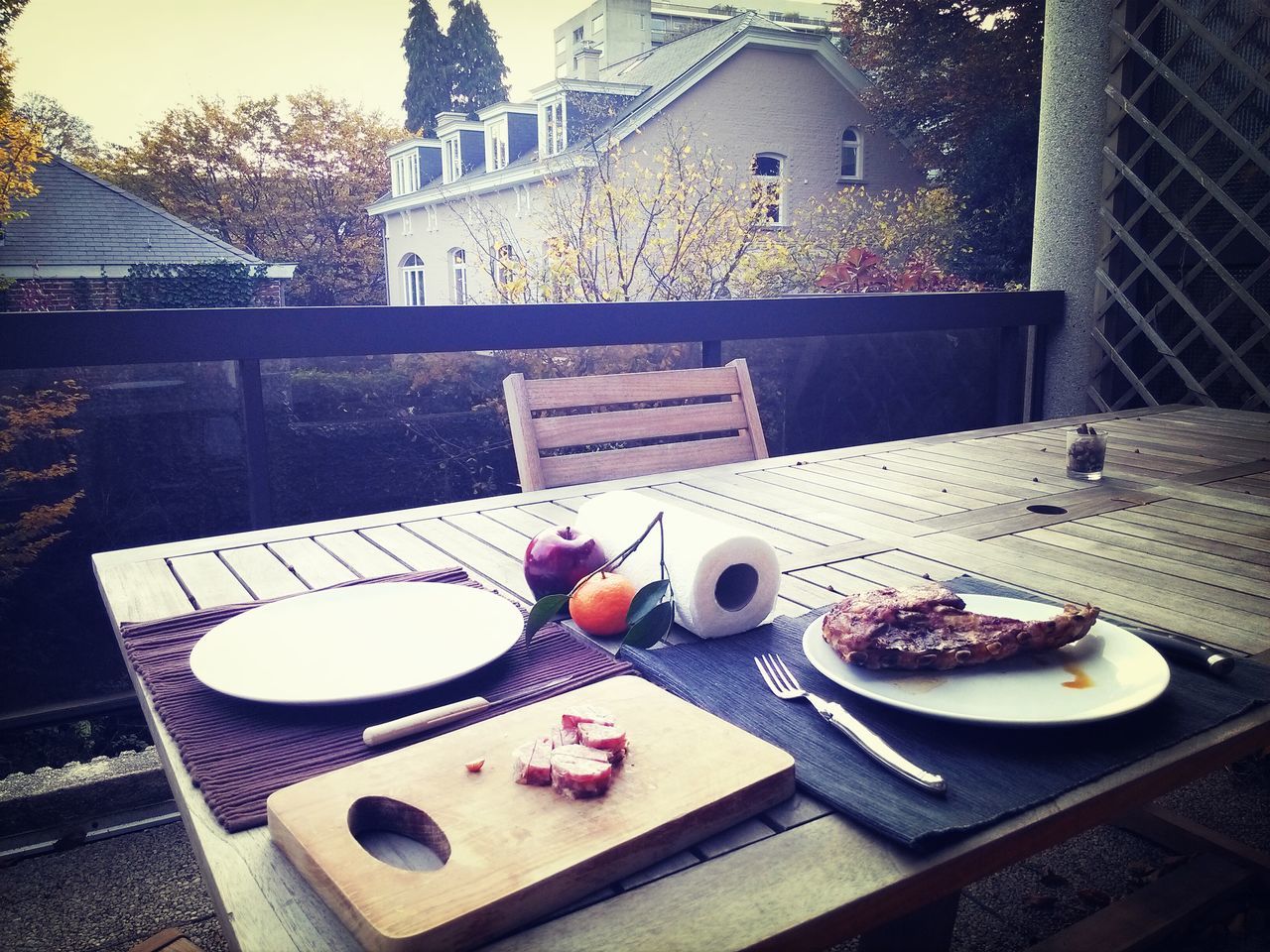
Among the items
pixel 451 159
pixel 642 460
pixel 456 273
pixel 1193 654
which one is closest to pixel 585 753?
pixel 1193 654

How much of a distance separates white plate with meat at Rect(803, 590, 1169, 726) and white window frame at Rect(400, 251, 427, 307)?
12691 mm

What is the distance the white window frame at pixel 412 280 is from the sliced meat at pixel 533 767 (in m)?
12.8

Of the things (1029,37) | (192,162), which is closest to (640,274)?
(192,162)

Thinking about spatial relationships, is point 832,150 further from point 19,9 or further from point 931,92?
point 19,9

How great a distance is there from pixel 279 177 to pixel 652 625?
11.1m

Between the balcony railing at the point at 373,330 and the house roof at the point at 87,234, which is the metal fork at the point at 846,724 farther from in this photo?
the house roof at the point at 87,234

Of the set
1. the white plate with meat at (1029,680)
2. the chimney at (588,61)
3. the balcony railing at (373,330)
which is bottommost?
the white plate with meat at (1029,680)

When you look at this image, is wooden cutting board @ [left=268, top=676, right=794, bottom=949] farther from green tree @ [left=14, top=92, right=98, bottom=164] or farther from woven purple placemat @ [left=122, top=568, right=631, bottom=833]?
green tree @ [left=14, top=92, right=98, bottom=164]

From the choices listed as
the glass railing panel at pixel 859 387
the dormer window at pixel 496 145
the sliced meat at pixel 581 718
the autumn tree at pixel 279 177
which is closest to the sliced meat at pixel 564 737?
the sliced meat at pixel 581 718

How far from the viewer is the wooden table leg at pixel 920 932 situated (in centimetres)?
61

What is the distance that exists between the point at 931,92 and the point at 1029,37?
4.10ft

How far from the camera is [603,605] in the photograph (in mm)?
812

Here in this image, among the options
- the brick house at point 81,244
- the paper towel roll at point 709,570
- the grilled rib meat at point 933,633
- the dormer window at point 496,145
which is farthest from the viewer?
the dormer window at point 496,145

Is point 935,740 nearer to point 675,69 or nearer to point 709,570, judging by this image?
point 709,570
